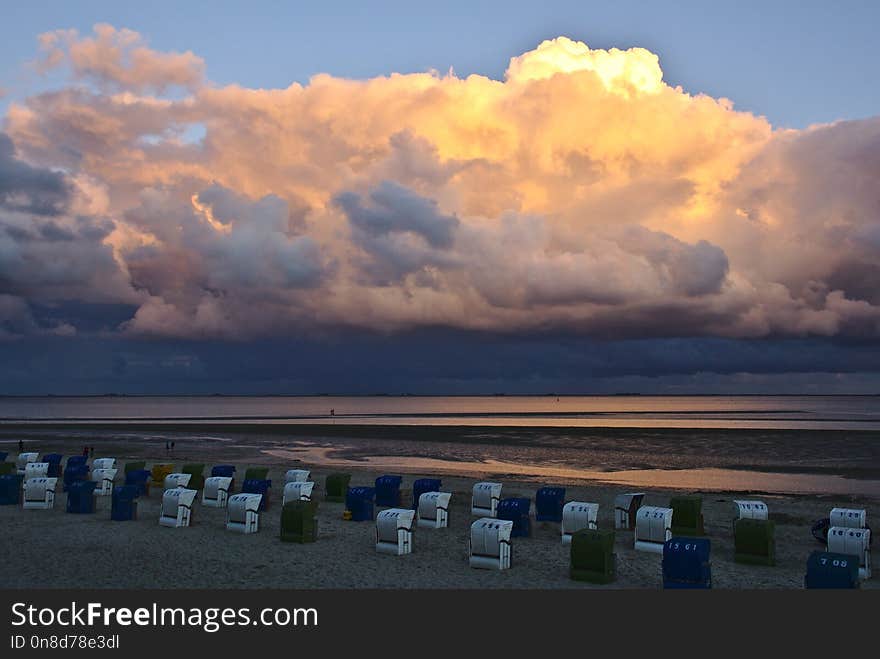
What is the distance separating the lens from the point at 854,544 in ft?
59.8

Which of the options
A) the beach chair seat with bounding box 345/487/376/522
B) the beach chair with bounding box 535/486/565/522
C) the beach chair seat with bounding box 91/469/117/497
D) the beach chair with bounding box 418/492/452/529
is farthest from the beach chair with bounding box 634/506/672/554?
the beach chair seat with bounding box 91/469/117/497

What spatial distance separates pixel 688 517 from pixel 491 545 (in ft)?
28.2

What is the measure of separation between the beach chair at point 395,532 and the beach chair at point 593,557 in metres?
4.96

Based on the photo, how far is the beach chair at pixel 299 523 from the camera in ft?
72.3

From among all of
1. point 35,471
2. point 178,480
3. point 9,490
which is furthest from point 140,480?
point 9,490

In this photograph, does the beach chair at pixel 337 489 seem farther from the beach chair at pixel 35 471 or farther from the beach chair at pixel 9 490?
the beach chair at pixel 35 471

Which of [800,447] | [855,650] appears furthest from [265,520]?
[800,447]

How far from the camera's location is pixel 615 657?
1090cm

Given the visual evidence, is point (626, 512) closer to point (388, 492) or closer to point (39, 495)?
point (388, 492)

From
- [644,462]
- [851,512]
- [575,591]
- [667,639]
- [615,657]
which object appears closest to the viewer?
[615,657]

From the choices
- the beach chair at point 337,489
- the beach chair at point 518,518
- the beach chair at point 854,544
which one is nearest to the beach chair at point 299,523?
the beach chair at point 518,518

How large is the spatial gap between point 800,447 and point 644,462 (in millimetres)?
20899

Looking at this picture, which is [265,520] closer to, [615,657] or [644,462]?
[615,657]

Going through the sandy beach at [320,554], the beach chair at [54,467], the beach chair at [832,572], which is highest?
the beach chair at [832,572]
